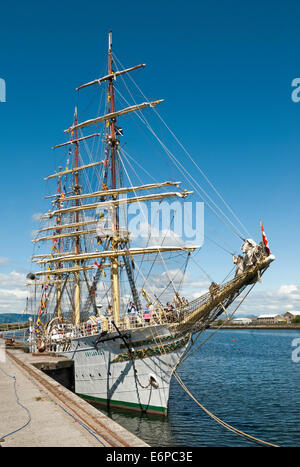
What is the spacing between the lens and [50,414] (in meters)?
9.73

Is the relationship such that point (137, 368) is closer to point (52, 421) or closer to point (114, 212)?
point (114, 212)

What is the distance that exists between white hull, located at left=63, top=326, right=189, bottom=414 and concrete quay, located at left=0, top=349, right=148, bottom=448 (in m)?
5.29

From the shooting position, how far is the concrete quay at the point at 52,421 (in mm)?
7613

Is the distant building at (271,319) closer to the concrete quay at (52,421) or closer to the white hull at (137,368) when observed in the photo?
the white hull at (137,368)

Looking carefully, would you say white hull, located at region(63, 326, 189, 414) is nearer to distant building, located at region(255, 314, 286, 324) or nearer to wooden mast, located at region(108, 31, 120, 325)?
wooden mast, located at region(108, 31, 120, 325)

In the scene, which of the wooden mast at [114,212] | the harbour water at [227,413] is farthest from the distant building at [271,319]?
the wooden mast at [114,212]

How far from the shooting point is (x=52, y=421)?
910cm

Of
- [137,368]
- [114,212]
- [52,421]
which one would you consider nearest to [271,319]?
[114,212]

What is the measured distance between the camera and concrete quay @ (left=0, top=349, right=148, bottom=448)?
25.0 feet

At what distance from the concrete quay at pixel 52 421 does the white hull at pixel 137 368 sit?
208 inches

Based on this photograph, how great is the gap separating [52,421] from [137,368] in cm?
1015

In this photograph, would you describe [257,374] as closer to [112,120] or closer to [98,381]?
[98,381]

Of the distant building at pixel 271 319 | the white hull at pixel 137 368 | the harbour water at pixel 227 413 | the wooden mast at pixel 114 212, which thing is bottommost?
the distant building at pixel 271 319
